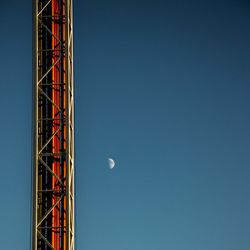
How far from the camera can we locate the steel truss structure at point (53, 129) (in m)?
31.3

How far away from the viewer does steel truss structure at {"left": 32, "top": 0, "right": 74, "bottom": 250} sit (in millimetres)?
31266

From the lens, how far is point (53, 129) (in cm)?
3238

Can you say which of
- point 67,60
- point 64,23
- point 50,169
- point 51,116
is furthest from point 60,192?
point 64,23

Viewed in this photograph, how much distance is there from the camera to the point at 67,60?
32156 mm

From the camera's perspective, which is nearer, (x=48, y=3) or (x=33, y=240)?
(x=33, y=240)

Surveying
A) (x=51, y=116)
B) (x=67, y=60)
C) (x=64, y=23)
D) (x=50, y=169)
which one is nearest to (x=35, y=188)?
(x=50, y=169)

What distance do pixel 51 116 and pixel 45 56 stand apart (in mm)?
2917

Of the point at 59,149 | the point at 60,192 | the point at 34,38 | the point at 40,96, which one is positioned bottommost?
the point at 60,192

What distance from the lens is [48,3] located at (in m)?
33.2

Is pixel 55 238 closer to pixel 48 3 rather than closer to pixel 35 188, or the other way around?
pixel 35 188

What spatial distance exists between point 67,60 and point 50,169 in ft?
16.3

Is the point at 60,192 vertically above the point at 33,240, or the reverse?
the point at 60,192

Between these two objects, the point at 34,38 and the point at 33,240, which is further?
the point at 34,38

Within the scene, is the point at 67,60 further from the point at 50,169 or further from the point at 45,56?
the point at 50,169
